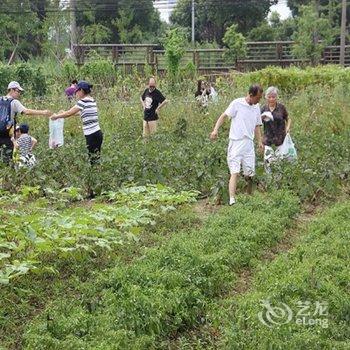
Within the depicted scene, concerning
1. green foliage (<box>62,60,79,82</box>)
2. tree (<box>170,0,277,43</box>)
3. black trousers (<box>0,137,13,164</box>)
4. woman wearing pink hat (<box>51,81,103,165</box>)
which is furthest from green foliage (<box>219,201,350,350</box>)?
tree (<box>170,0,277,43</box>)

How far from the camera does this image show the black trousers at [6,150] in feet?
32.0

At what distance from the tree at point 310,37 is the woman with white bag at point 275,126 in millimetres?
22704

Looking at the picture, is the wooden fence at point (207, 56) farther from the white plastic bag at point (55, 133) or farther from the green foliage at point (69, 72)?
the white plastic bag at point (55, 133)

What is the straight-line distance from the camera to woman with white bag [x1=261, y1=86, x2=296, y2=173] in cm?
1012

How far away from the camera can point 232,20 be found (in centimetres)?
4997

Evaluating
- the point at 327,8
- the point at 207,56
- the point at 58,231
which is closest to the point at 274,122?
the point at 58,231

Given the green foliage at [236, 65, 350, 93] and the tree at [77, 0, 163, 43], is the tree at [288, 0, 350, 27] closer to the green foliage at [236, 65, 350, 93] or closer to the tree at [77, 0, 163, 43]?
the tree at [77, 0, 163, 43]

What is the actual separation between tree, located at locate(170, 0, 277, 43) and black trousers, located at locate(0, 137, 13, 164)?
39934mm

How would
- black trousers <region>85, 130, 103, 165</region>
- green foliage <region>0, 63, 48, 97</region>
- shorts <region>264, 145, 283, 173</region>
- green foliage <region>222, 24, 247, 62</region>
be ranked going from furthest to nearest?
green foliage <region>222, 24, 247, 62</region>, green foliage <region>0, 63, 48, 97</region>, black trousers <region>85, 130, 103, 165</region>, shorts <region>264, 145, 283, 173</region>

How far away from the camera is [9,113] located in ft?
32.9

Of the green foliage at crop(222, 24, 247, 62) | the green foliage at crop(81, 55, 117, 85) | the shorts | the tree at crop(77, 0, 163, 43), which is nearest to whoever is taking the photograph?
the shorts

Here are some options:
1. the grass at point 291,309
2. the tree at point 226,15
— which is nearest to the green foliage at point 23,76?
the grass at point 291,309

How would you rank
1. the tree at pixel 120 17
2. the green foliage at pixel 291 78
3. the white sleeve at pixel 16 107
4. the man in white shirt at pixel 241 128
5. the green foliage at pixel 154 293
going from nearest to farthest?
the green foliage at pixel 154 293 → the man in white shirt at pixel 241 128 → the white sleeve at pixel 16 107 → the green foliage at pixel 291 78 → the tree at pixel 120 17

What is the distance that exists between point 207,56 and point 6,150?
25391mm
